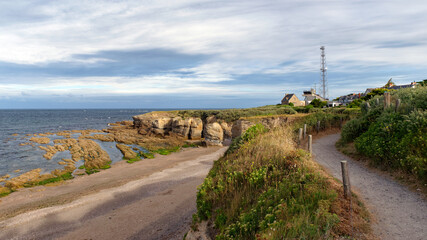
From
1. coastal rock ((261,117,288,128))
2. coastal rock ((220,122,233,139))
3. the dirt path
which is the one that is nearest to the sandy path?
the dirt path

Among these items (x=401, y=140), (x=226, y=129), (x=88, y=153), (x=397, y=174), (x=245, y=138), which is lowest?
(x=88, y=153)

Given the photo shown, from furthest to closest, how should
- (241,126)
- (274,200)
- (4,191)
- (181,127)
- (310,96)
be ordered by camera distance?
1. (310,96)
2. (181,127)
3. (241,126)
4. (4,191)
5. (274,200)

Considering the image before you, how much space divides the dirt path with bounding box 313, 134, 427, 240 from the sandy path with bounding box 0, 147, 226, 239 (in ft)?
23.0

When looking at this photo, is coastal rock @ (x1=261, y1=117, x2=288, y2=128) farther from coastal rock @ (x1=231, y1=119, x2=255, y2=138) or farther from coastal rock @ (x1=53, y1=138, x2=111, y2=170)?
coastal rock @ (x1=53, y1=138, x2=111, y2=170)

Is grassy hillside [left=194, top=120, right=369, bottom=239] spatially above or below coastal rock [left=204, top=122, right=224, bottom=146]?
above

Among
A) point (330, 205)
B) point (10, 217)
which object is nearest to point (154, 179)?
point (10, 217)

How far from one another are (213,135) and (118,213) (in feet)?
78.4

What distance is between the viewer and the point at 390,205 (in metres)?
7.57

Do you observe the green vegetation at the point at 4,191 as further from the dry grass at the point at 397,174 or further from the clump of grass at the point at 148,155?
the dry grass at the point at 397,174

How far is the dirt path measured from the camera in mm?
6156

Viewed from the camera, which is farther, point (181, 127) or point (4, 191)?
point (181, 127)

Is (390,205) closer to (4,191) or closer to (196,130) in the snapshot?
(4,191)

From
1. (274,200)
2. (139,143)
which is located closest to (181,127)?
(139,143)

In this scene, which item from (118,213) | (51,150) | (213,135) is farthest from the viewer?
(213,135)
